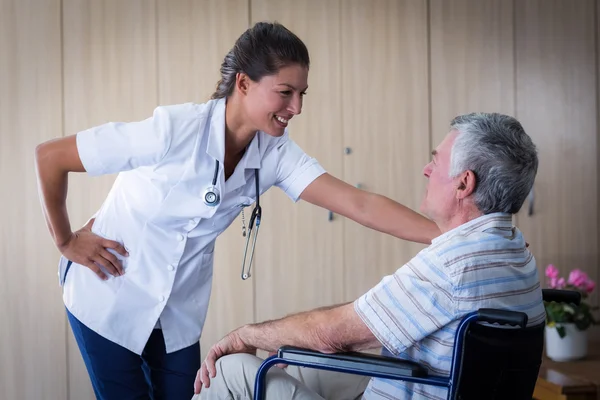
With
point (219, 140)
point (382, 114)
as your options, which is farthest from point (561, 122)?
point (219, 140)

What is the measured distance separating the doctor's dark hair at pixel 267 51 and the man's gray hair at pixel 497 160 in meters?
0.49

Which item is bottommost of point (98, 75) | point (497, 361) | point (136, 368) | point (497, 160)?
point (136, 368)

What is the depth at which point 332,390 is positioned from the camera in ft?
5.75

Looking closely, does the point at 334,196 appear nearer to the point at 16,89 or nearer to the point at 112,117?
the point at 112,117

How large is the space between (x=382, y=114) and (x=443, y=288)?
7.93 feet

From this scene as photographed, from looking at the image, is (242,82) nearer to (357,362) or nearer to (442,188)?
(442,188)

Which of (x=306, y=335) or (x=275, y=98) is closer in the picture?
(x=306, y=335)

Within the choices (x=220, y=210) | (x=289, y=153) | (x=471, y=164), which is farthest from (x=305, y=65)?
(x=471, y=164)

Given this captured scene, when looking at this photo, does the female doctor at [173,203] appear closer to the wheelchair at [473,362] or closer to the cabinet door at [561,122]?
the wheelchair at [473,362]

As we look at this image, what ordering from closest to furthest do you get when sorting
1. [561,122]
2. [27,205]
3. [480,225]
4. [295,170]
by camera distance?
[480,225]
[295,170]
[27,205]
[561,122]

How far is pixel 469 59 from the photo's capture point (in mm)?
3773

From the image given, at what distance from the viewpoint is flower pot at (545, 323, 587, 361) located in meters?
3.01

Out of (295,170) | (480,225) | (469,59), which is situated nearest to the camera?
(480,225)

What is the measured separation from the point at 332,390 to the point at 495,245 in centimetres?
61
